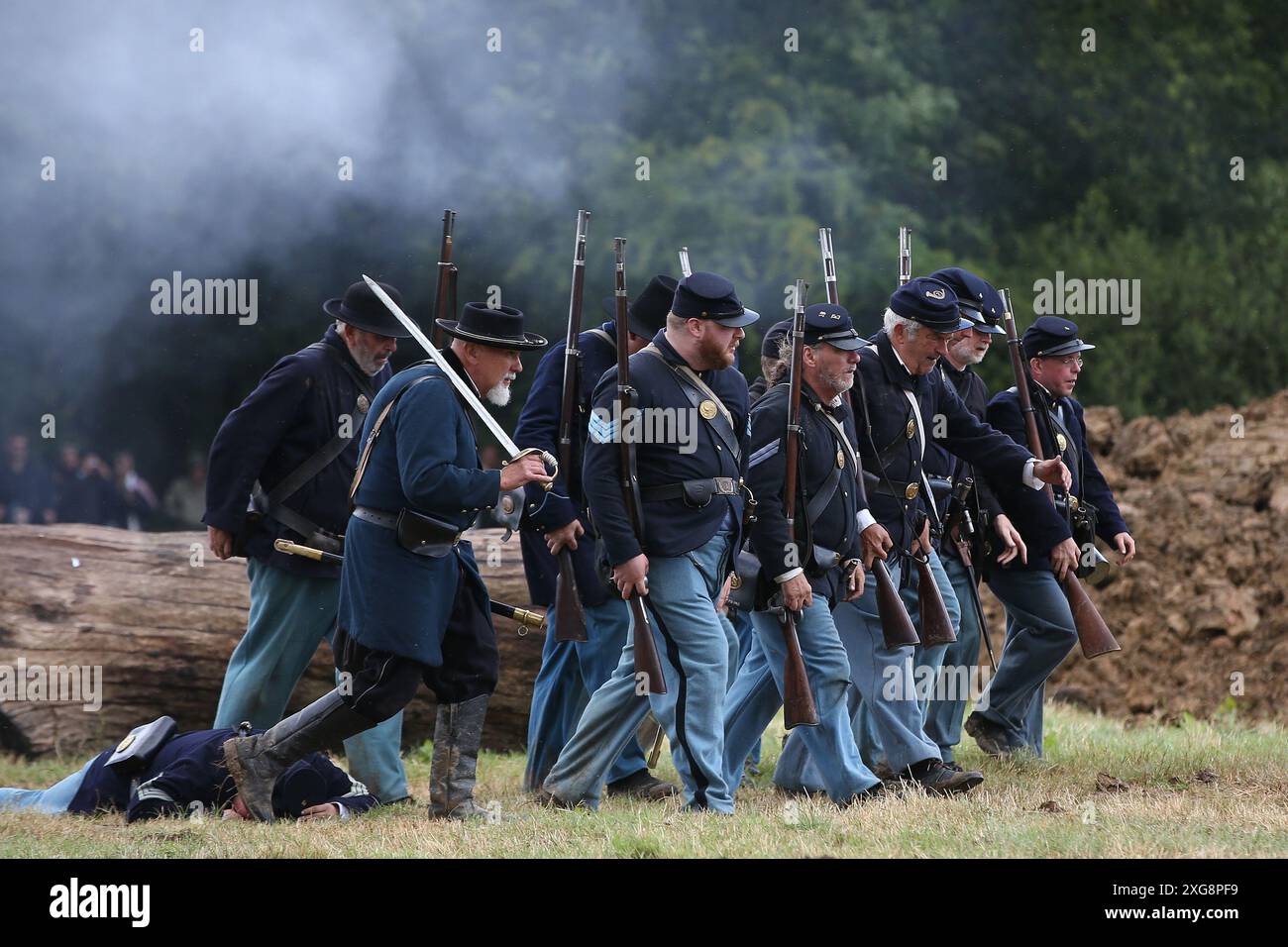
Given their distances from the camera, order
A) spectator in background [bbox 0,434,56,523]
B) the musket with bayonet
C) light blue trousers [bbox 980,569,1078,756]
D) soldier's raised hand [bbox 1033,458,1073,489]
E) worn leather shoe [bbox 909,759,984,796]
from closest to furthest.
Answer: the musket with bayonet, worn leather shoe [bbox 909,759,984,796], soldier's raised hand [bbox 1033,458,1073,489], light blue trousers [bbox 980,569,1078,756], spectator in background [bbox 0,434,56,523]

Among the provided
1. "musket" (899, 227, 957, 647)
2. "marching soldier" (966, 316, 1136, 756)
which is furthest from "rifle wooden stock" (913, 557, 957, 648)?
"marching soldier" (966, 316, 1136, 756)

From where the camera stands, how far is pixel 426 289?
15.2 meters

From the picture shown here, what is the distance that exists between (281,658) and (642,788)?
1.52 metres

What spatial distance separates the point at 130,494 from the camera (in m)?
15.9

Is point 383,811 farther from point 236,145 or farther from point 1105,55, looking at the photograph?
point 1105,55

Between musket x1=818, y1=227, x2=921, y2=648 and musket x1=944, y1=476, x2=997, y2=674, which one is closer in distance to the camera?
musket x1=818, y1=227, x2=921, y2=648

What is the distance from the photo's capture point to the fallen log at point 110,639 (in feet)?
26.6

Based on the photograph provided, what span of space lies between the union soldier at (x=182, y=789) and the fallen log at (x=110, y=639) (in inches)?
61.2

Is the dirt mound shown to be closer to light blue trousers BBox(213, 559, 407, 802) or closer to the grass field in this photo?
the grass field

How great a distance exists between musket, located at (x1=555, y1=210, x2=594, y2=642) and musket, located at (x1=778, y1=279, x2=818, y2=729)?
2.70ft

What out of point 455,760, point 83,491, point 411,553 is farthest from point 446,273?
point 83,491

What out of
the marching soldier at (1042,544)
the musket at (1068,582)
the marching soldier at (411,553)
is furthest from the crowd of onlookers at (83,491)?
the marching soldier at (411,553)

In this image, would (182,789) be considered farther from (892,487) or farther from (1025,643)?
(1025,643)

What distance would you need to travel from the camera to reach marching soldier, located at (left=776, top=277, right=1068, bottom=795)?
670 cm
